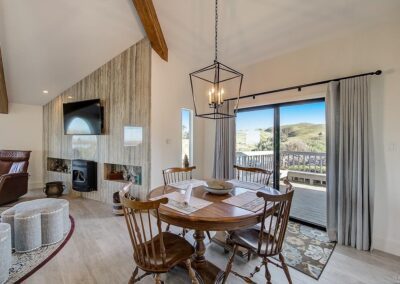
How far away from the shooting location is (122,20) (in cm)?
320

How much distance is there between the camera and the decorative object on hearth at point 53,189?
437cm

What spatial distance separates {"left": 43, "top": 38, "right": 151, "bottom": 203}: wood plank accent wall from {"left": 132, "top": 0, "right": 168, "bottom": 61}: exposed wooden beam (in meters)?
0.19

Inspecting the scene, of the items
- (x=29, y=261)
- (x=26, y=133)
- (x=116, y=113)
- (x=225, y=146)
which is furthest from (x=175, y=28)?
(x=26, y=133)

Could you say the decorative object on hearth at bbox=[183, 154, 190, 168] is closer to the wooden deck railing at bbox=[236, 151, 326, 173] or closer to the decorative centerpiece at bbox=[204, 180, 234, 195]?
the wooden deck railing at bbox=[236, 151, 326, 173]

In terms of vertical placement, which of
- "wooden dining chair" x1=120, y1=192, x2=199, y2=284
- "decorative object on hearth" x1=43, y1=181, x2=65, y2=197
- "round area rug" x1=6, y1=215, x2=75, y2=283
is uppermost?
"wooden dining chair" x1=120, y1=192, x2=199, y2=284

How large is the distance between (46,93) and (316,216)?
257 inches

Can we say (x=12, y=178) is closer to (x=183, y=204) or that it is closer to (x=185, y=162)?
(x=185, y=162)

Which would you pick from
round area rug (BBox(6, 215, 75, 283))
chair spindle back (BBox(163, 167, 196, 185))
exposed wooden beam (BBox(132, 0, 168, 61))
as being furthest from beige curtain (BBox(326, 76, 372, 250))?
round area rug (BBox(6, 215, 75, 283))

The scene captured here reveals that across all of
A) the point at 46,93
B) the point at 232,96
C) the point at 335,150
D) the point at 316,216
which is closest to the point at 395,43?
the point at 335,150

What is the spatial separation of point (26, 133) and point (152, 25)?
4773mm

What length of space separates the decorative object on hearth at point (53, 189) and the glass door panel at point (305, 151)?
4.89m

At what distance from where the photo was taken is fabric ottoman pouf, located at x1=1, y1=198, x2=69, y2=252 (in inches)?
89.8

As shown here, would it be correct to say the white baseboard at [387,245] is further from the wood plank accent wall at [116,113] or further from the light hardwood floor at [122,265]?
the wood plank accent wall at [116,113]

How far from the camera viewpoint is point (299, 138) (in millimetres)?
3244
